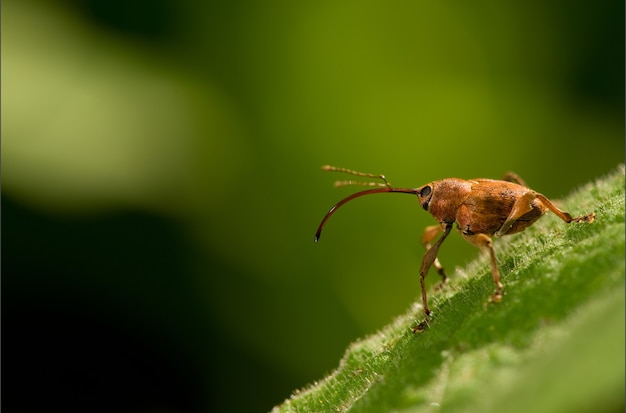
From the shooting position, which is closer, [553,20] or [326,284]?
[326,284]

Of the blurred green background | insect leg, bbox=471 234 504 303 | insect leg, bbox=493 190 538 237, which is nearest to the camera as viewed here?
insect leg, bbox=471 234 504 303

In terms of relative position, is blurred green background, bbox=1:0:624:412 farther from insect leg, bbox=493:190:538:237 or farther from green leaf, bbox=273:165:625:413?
insect leg, bbox=493:190:538:237

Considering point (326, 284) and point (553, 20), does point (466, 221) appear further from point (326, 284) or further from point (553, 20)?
point (553, 20)

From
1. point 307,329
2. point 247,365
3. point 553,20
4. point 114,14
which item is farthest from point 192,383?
point 553,20

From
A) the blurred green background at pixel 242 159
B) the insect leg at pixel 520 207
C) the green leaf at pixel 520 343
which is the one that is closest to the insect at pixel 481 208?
the insect leg at pixel 520 207

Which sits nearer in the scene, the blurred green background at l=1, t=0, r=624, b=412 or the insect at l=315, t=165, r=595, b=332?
the insect at l=315, t=165, r=595, b=332

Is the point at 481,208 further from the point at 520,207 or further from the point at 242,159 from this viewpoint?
the point at 242,159

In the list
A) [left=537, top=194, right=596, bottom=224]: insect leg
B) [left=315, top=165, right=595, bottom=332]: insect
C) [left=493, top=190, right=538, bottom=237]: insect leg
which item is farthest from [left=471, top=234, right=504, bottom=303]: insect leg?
[left=537, top=194, right=596, bottom=224]: insect leg
